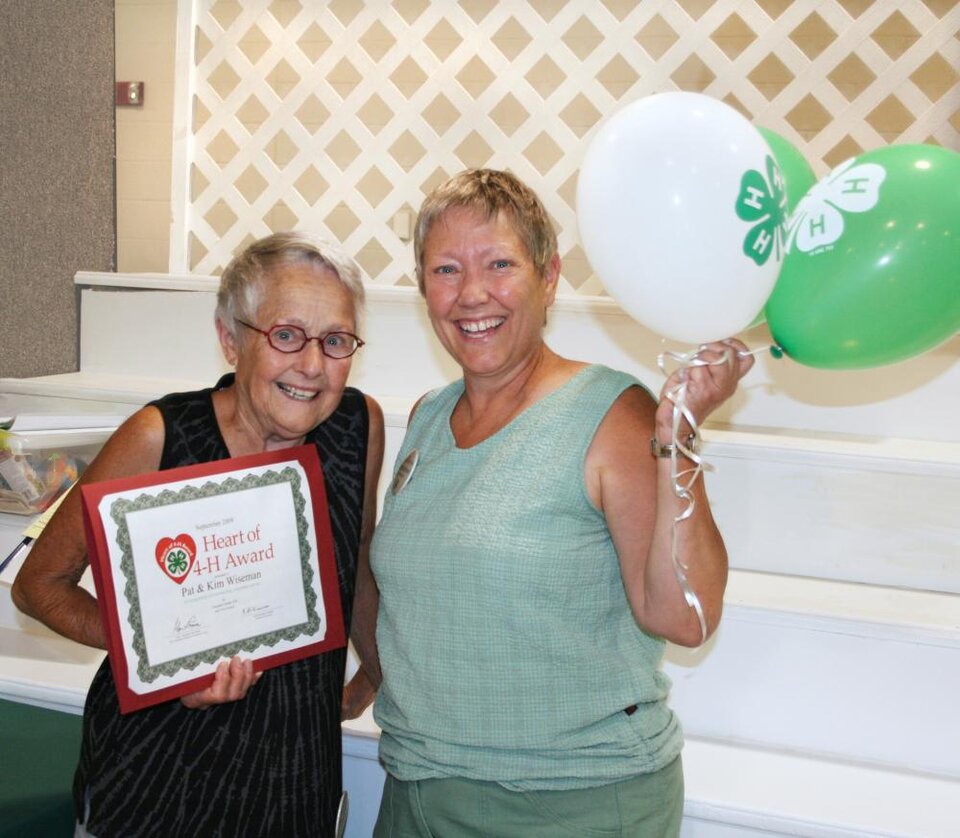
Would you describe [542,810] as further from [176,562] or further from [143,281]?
[143,281]

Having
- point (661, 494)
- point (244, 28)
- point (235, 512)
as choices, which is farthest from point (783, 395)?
point (244, 28)

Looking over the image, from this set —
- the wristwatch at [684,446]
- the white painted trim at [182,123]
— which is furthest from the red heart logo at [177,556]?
the white painted trim at [182,123]

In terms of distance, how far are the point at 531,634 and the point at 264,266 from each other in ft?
1.70

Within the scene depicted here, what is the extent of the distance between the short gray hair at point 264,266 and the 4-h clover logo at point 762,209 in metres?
0.48

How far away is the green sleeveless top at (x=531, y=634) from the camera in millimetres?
Result: 1040

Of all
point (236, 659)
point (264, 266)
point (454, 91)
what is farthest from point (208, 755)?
point (454, 91)

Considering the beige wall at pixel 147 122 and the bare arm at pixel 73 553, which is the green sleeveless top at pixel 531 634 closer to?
the bare arm at pixel 73 553

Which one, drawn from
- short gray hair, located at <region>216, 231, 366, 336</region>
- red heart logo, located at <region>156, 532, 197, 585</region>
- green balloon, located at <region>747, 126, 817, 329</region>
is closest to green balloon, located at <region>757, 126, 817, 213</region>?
green balloon, located at <region>747, 126, 817, 329</region>

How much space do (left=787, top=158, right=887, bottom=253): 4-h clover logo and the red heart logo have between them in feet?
2.30

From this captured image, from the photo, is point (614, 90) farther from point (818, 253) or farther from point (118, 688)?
point (118, 688)

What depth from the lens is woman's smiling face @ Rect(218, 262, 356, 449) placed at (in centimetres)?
114

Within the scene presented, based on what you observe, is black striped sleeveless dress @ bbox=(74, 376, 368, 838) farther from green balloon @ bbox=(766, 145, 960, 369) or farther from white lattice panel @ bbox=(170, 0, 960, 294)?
white lattice panel @ bbox=(170, 0, 960, 294)

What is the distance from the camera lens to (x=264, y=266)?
116 centimetres

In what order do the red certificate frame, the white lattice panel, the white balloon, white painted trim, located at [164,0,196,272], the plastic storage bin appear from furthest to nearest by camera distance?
1. white painted trim, located at [164,0,196,272]
2. the white lattice panel
3. the plastic storage bin
4. the red certificate frame
5. the white balloon
